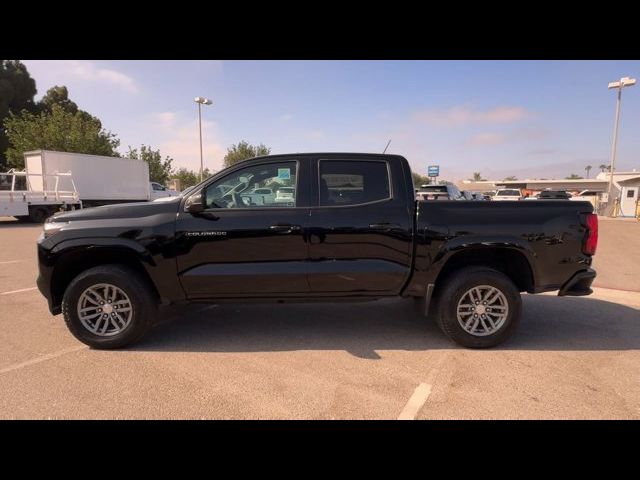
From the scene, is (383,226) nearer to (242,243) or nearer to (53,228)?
(242,243)

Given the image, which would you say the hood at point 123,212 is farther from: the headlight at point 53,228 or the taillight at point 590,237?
the taillight at point 590,237

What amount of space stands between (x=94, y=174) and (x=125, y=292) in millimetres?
20960

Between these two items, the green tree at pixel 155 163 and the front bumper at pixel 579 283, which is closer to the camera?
the front bumper at pixel 579 283

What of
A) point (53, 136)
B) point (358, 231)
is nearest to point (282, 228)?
point (358, 231)

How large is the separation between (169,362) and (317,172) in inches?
93.7

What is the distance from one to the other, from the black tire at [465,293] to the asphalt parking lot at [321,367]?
130mm

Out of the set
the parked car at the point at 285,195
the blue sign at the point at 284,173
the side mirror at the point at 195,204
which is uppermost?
the blue sign at the point at 284,173

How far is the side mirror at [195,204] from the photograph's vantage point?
3727 millimetres

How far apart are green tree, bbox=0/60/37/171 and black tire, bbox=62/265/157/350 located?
3778 cm

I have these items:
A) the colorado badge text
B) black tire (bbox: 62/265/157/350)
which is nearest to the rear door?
the colorado badge text

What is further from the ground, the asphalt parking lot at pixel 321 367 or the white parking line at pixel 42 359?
the asphalt parking lot at pixel 321 367

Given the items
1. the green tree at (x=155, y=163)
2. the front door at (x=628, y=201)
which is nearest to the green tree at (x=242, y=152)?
the green tree at (x=155, y=163)

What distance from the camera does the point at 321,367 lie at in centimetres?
347
